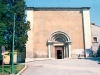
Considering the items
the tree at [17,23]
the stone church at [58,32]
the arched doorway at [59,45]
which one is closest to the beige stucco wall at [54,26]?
the stone church at [58,32]

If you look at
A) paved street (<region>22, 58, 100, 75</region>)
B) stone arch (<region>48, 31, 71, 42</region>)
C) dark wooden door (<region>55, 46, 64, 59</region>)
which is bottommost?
paved street (<region>22, 58, 100, 75</region>)

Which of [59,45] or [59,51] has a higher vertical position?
[59,45]

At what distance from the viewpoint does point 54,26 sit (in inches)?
1080

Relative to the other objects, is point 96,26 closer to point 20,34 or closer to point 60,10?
point 60,10

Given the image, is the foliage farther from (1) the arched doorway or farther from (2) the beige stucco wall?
(1) the arched doorway

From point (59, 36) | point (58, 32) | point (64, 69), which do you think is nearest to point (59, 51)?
point (59, 36)

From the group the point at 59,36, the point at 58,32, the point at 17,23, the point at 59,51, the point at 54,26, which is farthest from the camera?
the point at 59,51

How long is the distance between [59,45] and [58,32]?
7.60ft

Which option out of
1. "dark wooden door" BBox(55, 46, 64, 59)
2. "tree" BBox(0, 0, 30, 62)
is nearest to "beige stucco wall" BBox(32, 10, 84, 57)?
"dark wooden door" BBox(55, 46, 64, 59)

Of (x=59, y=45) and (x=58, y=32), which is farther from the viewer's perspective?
(x=59, y=45)

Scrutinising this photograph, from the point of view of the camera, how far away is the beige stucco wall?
26.9 meters

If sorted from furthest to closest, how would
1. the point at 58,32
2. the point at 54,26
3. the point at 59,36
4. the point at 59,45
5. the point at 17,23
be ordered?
the point at 59,45 < the point at 59,36 < the point at 54,26 < the point at 58,32 < the point at 17,23

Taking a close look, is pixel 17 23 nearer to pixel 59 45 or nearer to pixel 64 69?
pixel 64 69

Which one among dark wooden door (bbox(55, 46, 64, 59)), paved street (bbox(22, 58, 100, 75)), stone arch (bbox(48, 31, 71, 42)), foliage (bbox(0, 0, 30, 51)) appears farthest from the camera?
dark wooden door (bbox(55, 46, 64, 59))
